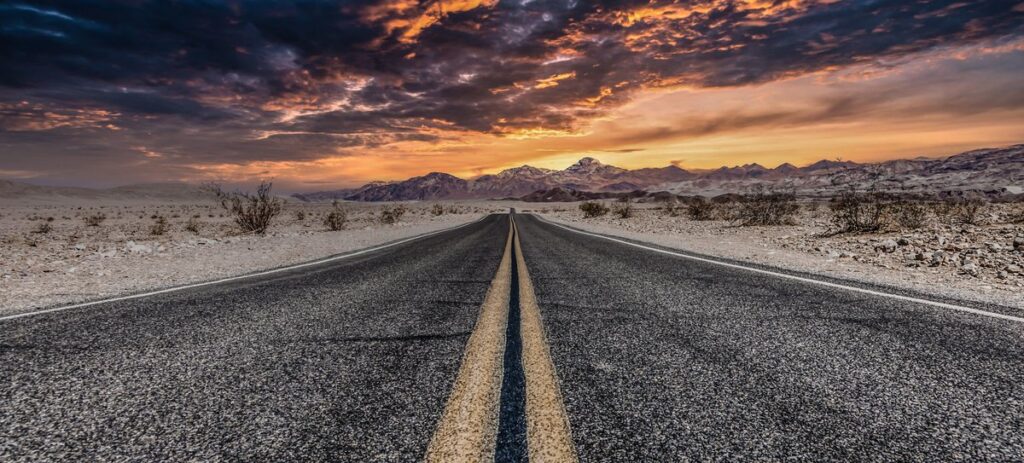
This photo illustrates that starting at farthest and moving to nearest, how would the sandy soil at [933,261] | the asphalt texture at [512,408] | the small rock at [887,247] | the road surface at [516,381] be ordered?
the small rock at [887,247], the sandy soil at [933,261], the road surface at [516,381], the asphalt texture at [512,408]

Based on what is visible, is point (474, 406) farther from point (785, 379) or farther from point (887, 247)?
point (887, 247)

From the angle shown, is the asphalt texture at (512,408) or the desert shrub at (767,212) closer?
the asphalt texture at (512,408)

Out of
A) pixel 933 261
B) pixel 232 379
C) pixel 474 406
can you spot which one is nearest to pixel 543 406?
pixel 474 406

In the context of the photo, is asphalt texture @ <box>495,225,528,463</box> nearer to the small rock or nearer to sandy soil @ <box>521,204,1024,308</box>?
sandy soil @ <box>521,204,1024,308</box>

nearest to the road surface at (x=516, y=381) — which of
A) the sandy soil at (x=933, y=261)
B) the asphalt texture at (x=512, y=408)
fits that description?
the asphalt texture at (x=512, y=408)

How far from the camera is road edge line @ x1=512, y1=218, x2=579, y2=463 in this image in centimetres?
145

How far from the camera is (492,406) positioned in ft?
5.84

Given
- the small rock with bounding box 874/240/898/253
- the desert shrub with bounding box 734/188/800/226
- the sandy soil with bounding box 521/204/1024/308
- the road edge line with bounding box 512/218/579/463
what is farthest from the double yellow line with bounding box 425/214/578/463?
the desert shrub with bounding box 734/188/800/226

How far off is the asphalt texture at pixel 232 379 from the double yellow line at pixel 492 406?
8 cm

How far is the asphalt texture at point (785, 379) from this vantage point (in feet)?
5.16

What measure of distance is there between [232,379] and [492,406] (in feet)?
4.56

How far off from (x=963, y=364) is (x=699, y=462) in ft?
7.06

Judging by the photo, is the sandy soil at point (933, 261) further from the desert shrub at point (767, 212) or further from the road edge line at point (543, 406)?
the desert shrub at point (767, 212)

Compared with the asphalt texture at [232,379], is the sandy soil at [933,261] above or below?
below
